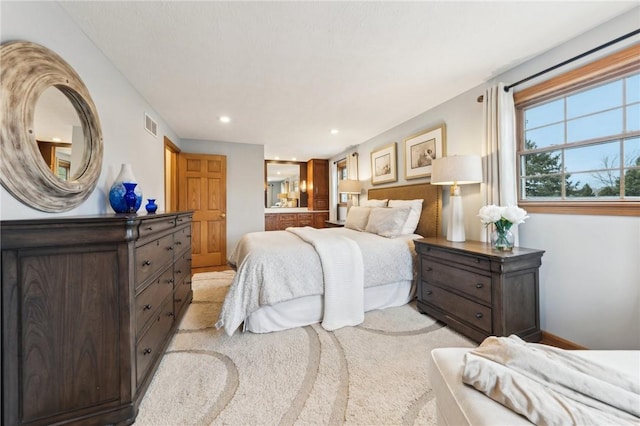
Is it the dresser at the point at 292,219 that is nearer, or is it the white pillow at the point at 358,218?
the white pillow at the point at 358,218

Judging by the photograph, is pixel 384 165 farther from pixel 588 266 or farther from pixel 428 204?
pixel 588 266

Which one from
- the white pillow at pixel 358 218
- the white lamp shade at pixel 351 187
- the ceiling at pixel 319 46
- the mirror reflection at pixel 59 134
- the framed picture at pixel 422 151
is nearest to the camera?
the mirror reflection at pixel 59 134

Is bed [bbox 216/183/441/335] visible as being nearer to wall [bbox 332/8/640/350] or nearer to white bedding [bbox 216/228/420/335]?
white bedding [bbox 216/228/420/335]

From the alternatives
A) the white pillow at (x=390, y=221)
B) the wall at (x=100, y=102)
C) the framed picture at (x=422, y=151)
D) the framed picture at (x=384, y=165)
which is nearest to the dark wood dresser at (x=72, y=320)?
the wall at (x=100, y=102)

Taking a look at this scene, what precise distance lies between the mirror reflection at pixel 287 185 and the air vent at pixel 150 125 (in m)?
3.45

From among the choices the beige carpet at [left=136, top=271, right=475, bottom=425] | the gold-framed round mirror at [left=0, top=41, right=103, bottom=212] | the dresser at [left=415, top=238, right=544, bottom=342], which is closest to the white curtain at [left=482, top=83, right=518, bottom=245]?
the dresser at [left=415, top=238, right=544, bottom=342]

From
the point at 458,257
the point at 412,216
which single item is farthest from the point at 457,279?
the point at 412,216

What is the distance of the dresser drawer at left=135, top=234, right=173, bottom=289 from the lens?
141 centimetres

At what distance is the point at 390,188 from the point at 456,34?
2.31 meters

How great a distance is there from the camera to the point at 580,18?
5.49 ft

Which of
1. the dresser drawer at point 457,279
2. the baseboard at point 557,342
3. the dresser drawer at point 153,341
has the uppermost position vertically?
the dresser drawer at point 457,279

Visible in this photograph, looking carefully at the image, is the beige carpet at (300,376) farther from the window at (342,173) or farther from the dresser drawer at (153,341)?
the window at (342,173)

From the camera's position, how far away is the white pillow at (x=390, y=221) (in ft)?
9.84

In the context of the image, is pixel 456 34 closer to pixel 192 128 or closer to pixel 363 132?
pixel 363 132
